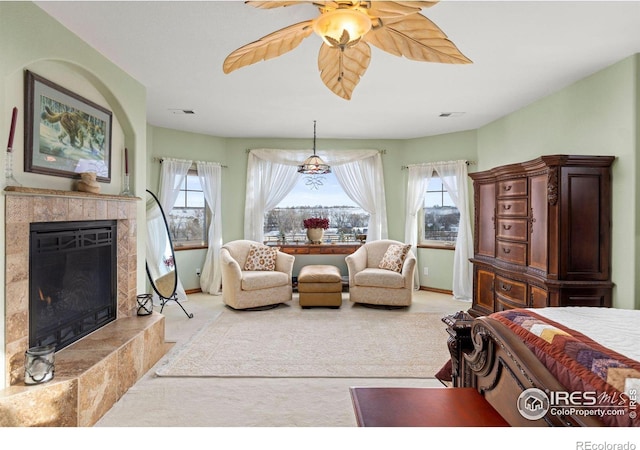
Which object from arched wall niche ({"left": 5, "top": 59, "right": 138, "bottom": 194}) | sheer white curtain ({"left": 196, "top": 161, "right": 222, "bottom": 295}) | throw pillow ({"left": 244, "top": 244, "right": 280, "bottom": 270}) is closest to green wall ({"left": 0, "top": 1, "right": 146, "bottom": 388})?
arched wall niche ({"left": 5, "top": 59, "right": 138, "bottom": 194})

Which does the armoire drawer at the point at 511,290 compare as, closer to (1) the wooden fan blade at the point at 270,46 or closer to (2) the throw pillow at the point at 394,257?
(2) the throw pillow at the point at 394,257

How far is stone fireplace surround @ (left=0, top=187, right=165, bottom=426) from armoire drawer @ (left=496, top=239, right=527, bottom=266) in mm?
3611

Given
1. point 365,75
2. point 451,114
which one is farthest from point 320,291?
point 451,114

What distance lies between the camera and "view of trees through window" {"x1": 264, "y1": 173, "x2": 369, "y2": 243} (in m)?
6.38

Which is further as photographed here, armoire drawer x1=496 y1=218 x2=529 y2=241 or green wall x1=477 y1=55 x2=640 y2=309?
armoire drawer x1=496 y1=218 x2=529 y2=241

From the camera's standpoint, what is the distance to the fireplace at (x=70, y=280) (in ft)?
7.48

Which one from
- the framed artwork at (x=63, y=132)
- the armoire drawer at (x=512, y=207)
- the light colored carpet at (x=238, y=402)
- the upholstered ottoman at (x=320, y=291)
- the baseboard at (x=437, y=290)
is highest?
the framed artwork at (x=63, y=132)

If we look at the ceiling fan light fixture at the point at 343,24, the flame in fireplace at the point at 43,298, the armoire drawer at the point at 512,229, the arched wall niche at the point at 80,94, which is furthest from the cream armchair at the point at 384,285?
the ceiling fan light fixture at the point at 343,24

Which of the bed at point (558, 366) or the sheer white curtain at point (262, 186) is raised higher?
the sheer white curtain at point (262, 186)

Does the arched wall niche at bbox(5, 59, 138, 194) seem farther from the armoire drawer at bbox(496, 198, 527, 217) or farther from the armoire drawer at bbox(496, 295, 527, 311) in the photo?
the armoire drawer at bbox(496, 295, 527, 311)

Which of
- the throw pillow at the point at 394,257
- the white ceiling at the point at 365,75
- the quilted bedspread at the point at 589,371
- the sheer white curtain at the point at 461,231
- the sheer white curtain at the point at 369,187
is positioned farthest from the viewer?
the sheer white curtain at the point at 369,187
